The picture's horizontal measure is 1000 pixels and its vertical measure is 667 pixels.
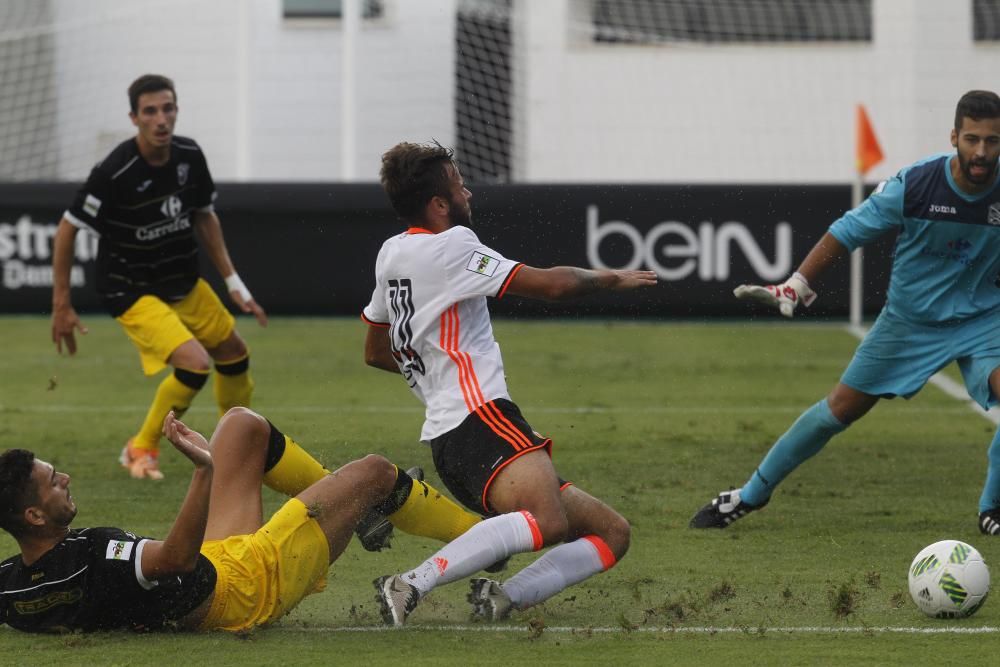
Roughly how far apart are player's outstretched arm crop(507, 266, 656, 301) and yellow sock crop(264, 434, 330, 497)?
1020mm

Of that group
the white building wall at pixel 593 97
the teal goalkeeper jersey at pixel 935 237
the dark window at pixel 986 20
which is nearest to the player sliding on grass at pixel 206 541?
the teal goalkeeper jersey at pixel 935 237

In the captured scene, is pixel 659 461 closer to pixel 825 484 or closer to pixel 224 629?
pixel 825 484

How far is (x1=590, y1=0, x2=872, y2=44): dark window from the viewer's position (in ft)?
64.0

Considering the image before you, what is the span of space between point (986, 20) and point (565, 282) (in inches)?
623

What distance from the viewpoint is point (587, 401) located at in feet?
35.5

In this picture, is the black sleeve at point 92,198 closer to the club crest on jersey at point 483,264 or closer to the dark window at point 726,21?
the club crest on jersey at point 483,264

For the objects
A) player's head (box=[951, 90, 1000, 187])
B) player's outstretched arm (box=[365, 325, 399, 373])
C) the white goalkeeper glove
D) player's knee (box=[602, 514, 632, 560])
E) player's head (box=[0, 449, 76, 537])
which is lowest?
player's knee (box=[602, 514, 632, 560])

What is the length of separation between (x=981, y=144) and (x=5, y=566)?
12.9 ft

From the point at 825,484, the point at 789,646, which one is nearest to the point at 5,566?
the point at 789,646

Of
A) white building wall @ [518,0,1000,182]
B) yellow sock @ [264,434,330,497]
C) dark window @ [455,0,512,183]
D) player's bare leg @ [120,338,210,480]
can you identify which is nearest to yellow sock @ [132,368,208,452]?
player's bare leg @ [120,338,210,480]

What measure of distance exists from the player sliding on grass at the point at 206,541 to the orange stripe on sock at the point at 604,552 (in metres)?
0.51

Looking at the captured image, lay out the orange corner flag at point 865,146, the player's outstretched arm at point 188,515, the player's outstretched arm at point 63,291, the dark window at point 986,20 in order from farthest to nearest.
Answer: the dark window at point 986,20 → the orange corner flag at point 865,146 → the player's outstretched arm at point 63,291 → the player's outstretched arm at point 188,515

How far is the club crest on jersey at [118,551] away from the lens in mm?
4664

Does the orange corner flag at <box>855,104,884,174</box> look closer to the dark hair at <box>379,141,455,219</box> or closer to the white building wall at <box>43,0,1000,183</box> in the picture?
the white building wall at <box>43,0,1000,183</box>
